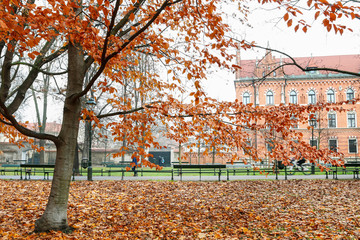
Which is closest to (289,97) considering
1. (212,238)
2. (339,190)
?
(339,190)

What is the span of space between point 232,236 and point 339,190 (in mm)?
7725

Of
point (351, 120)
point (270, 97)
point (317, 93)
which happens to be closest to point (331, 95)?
point (317, 93)

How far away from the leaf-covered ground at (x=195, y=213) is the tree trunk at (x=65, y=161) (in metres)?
0.28

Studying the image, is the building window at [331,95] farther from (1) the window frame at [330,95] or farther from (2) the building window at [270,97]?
(2) the building window at [270,97]

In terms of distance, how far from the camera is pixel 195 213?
289 inches

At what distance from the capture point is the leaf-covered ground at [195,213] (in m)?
5.50

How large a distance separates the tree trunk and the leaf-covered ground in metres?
0.28

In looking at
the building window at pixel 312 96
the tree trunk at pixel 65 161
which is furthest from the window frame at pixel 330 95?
the tree trunk at pixel 65 161

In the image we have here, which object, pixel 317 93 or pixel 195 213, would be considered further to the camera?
pixel 317 93

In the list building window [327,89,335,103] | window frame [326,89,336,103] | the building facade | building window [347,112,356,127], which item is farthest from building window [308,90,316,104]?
building window [347,112,356,127]

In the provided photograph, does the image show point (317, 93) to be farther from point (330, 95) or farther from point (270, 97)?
point (270, 97)

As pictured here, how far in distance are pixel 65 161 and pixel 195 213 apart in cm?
344

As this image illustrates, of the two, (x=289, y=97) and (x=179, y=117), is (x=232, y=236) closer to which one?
(x=179, y=117)

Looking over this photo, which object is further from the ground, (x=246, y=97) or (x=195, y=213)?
(x=246, y=97)
